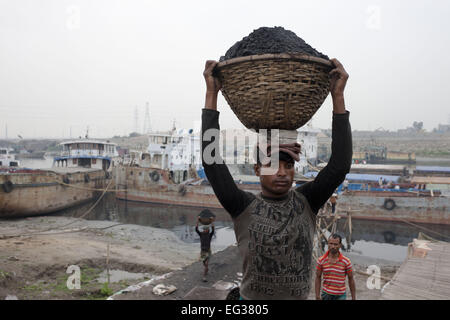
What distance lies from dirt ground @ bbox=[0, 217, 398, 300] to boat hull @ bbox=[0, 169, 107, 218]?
209 cm

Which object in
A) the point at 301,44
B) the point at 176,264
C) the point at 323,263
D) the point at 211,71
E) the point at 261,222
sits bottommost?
the point at 176,264

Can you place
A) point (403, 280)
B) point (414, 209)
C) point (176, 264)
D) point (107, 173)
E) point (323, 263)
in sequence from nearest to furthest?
1. point (323, 263)
2. point (403, 280)
3. point (176, 264)
4. point (414, 209)
5. point (107, 173)

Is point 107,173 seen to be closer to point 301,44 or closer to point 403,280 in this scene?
point 403,280

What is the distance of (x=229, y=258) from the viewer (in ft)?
26.1

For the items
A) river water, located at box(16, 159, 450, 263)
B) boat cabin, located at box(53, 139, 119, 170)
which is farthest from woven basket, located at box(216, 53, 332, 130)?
boat cabin, located at box(53, 139, 119, 170)

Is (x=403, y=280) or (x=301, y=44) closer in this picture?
(x=301, y=44)

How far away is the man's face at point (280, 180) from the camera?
177 centimetres

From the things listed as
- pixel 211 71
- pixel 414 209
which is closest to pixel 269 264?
pixel 211 71

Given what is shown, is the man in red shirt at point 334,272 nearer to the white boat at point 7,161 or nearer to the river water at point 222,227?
the river water at point 222,227

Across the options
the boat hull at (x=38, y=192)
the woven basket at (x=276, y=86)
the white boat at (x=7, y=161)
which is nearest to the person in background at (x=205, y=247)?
the woven basket at (x=276, y=86)

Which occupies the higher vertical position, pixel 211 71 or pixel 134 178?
pixel 211 71

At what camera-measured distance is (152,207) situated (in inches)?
923

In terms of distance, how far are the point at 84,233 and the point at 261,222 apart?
1452 centimetres
